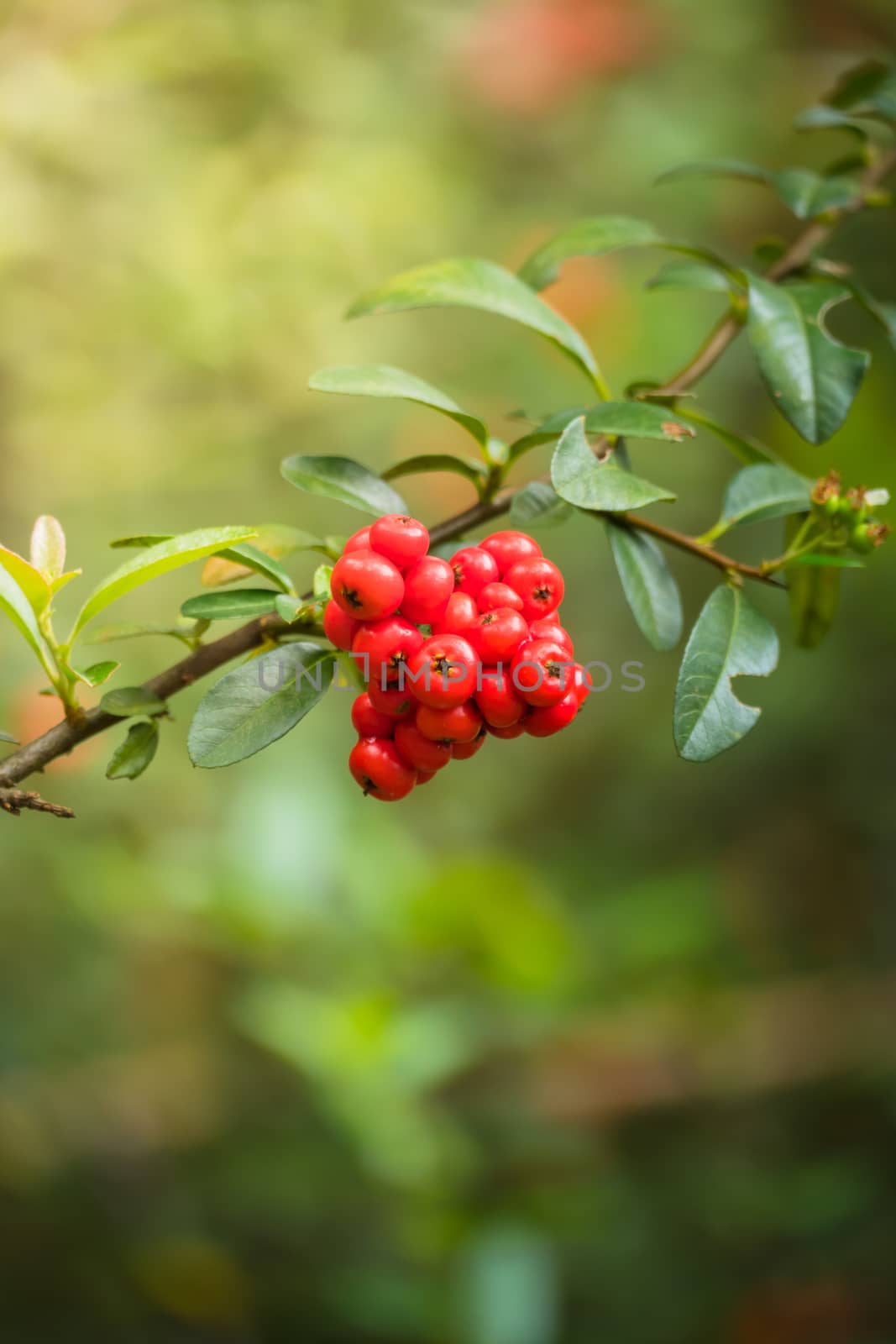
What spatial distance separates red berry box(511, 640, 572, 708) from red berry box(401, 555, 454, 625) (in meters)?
0.06

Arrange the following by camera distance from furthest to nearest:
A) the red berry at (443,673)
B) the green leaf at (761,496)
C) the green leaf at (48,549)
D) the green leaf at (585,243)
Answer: the green leaf at (585,243), the green leaf at (761,496), the green leaf at (48,549), the red berry at (443,673)

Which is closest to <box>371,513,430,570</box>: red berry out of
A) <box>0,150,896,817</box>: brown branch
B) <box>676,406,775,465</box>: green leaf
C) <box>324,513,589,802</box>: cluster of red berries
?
<box>324,513,589,802</box>: cluster of red berries

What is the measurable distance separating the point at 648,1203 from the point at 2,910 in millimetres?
1604

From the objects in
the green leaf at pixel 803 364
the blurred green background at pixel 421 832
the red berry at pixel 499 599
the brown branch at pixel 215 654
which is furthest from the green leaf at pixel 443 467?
the blurred green background at pixel 421 832

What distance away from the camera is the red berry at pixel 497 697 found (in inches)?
26.2

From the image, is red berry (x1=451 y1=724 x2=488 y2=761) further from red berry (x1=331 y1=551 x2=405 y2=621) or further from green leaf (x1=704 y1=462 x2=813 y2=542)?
green leaf (x1=704 y1=462 x2=813 y2=542)

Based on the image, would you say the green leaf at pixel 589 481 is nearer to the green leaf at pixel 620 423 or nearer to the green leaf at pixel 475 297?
the green leaf at pixel 620 423

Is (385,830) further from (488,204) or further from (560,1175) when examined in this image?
(488,204)

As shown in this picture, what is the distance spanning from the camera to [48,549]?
743mm

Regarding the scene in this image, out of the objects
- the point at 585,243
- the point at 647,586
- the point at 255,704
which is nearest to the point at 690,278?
the point at 585,243

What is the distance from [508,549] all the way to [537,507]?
9 cm

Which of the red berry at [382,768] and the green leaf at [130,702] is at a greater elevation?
the green leaf at [130,702]

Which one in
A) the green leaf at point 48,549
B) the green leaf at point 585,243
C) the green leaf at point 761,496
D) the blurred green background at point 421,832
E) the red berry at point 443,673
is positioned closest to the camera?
the red berry at point 443,673

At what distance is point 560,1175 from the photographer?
2.15 meters
